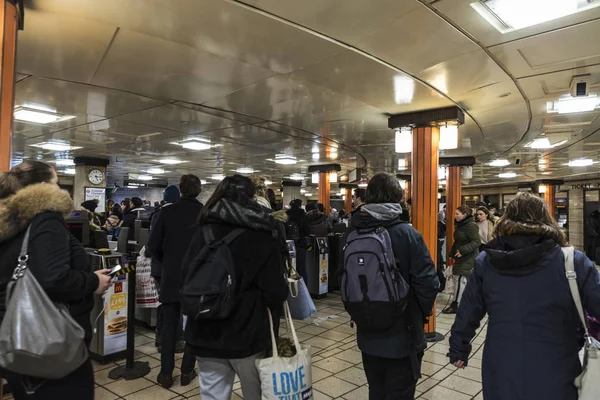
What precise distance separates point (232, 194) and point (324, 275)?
5691 millimetres

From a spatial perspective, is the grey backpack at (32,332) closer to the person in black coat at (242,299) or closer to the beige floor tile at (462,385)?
the person in black coat at (242,299)

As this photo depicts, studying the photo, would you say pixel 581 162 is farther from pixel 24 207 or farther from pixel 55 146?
pixel 55 146

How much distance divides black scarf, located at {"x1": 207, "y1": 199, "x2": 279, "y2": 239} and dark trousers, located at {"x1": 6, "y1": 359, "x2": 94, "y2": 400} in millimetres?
901

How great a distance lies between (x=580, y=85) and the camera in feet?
13.9

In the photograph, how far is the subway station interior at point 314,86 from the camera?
2.93m

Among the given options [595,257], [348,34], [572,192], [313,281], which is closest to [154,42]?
[348,34]

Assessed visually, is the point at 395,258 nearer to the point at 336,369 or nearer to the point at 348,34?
the point at 348,34

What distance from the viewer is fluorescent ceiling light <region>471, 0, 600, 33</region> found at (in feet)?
9.14

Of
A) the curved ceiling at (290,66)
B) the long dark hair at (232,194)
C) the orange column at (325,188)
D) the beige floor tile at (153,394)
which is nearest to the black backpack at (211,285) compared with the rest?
the long dark hair at (232,194)

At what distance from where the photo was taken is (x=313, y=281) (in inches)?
295

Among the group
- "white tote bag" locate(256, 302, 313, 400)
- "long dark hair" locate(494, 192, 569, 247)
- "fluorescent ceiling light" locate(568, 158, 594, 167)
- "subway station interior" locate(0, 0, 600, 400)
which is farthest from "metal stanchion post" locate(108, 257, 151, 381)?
"fluorescent ceiling light" locate(568, 158, 594, 167)

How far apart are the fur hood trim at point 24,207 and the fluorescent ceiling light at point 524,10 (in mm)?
2866

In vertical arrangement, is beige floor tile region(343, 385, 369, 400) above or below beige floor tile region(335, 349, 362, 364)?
above

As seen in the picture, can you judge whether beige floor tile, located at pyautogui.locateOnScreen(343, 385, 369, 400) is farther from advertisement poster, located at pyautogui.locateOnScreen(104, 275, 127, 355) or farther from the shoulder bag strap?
advertisement poster, located at pyautogui.locateOnScreen(104, 275, 127, 355)
